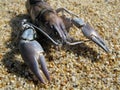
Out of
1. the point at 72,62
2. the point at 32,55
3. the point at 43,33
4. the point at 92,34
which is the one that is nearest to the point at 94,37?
the point at 92,34

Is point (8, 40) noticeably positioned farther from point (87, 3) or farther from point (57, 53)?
point (87, 3)

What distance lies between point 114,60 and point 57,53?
67 cm

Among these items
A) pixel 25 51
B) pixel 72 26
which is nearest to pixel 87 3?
pixel 72 26

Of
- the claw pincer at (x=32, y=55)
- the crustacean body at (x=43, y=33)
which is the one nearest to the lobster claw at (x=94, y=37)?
the crustacean body at (x=43, y=33)

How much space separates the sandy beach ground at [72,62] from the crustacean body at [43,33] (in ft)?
0.52

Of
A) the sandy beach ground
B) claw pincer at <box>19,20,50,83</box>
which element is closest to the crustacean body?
claw pincer at <box>19,20,50,83</box>

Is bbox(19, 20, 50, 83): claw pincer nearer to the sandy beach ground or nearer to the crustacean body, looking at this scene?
the crustacean body

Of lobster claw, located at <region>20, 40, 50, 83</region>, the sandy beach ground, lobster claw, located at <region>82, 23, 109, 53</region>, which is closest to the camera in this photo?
lobster claw, located at <region>20, 40, 50, 83</region>

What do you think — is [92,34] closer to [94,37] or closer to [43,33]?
[94,37]

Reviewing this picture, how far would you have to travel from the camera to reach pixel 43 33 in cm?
355

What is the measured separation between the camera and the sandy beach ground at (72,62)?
10.4ft

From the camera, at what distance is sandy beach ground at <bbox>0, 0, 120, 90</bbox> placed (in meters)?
3.18

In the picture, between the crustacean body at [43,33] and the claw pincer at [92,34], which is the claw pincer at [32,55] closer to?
the crustacean body at [43,33]

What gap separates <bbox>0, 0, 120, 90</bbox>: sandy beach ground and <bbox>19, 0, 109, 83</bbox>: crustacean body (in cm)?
16
